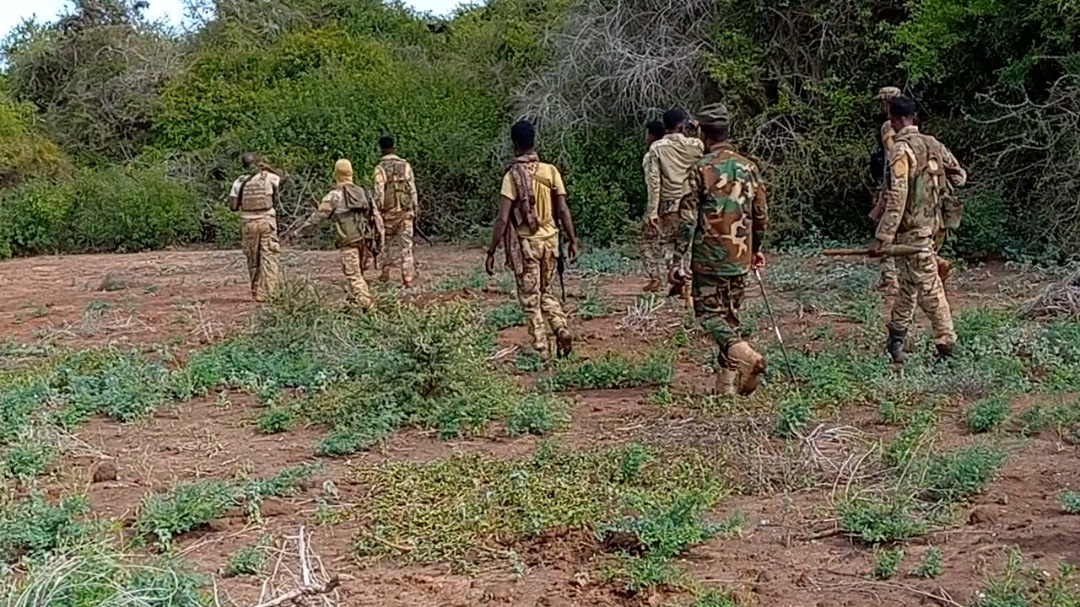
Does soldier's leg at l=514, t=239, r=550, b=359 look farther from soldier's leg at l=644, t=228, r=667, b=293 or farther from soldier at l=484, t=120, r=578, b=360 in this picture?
soldier's leg at l=644, t=228, r=667, b=293

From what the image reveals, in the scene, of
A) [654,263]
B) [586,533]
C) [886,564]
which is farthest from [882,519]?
[654,263]

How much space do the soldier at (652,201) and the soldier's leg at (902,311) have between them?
2.94 metres

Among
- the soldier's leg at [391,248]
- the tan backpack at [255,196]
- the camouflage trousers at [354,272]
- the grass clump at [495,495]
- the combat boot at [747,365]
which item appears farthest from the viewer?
the soldier's leg at [391,248]

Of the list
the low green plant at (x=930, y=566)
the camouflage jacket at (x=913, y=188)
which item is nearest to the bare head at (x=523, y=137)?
the camouflage jacket at (x=913, y=188)

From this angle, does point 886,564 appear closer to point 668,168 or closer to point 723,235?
point 723,235

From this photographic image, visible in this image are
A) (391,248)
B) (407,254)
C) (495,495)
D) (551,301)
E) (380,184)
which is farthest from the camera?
(391,248)

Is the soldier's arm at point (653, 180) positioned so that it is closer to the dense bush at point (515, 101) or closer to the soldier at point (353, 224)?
the soldier at point (353, 224)

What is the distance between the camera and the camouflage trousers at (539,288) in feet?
27.7

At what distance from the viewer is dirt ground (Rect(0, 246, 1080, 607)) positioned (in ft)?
15.0

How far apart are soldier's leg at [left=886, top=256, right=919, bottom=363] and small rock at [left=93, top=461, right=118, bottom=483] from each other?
4774 mm

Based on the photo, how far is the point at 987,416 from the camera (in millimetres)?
6426

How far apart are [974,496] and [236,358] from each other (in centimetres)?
552

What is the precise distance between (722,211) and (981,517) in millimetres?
2650

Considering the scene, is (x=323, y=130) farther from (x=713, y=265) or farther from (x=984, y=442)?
(x=984, y=442)
